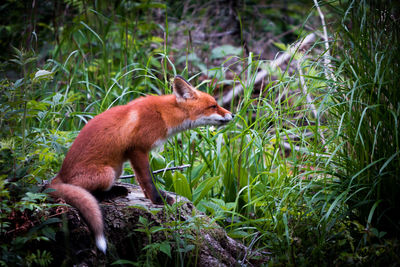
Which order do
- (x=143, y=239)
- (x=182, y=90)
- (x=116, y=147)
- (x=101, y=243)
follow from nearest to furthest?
(x=101, y=243)
(x=143, y=239)
(x=116, y=147)
(x=182, y=90)

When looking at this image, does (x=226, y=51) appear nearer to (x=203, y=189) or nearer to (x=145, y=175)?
(x=203, y=189)

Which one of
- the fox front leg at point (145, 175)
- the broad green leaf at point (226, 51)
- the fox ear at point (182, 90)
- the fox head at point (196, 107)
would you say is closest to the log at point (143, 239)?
the fox front leg at point (145, 175)

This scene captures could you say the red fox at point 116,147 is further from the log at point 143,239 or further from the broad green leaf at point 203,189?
the broad green leaf at point 203,189

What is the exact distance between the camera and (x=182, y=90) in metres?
3.64

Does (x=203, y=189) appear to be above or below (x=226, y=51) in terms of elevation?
below

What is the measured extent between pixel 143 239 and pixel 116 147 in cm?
81

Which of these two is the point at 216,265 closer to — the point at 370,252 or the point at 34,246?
the point at 370,252

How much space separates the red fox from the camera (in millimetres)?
2658

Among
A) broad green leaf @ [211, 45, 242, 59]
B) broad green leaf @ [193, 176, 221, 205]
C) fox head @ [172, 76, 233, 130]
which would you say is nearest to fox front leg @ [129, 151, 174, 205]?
fox head @ [172, 76, 233, 130]

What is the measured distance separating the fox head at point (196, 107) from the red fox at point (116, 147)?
0.03ft

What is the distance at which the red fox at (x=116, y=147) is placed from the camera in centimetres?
266

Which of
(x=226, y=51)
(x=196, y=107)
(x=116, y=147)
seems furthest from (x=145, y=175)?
(x=226, y=51)

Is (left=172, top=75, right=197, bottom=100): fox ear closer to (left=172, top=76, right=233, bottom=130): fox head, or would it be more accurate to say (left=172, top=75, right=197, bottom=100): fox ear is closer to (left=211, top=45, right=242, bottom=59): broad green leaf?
(left=172, top=76, right=233, bottom=130): fox head

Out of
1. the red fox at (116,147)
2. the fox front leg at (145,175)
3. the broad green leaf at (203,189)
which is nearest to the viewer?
the red fox at (116,147)
